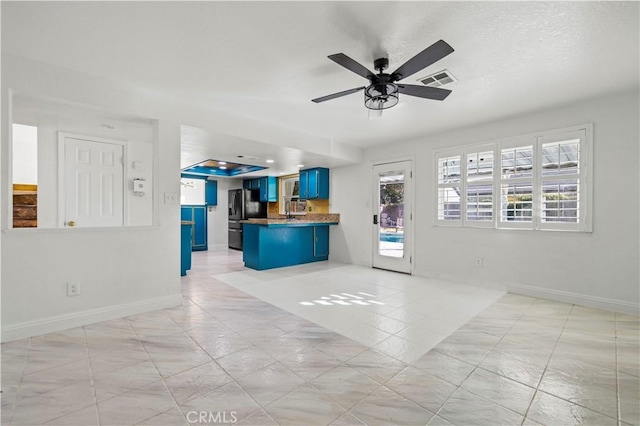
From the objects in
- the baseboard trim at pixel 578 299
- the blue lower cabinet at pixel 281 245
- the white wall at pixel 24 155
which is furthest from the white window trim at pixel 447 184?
the white wall at pixel 24 155

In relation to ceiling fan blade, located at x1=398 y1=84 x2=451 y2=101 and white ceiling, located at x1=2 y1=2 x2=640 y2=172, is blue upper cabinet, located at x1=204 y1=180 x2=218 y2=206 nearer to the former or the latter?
white ceiling, located at x1=2 y1=2 x2=640 y2=172

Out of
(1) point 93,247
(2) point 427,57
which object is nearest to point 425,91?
(2) point 427,57

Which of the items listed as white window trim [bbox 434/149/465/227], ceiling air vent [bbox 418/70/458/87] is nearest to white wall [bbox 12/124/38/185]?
ceiling air vent [bbox 418/70/458/87]

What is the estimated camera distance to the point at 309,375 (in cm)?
203

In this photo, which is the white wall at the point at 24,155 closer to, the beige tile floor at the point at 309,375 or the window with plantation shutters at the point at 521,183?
the beige tile floor at the point at 309,375

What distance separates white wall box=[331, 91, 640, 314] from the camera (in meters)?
3.35

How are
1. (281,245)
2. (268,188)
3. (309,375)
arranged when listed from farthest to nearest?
(268,188) → (281,245) → (309,375)

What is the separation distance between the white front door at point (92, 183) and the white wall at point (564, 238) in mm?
4940

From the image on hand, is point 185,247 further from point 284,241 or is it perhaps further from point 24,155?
point 24,155

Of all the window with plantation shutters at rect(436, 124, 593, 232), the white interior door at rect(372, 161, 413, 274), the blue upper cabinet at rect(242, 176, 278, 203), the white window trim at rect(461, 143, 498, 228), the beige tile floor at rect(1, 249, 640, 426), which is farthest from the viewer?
the blue upper cabinet at rect(242, 176, 278, 203)

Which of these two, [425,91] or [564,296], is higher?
[425,91]

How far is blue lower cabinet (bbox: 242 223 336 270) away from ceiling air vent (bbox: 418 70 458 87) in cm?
371

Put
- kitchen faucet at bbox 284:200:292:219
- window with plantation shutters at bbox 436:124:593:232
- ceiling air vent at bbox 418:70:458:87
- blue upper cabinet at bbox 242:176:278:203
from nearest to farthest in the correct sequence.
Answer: ceiling air vent at bbox 418:70:458:87 < window with plantation shutters at bbox 436:124:593:232 < kitchen faucet at bbox 284:200:292:219 < blue upper cabinet at bbox 242:176:278:203

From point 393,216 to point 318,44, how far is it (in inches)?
153
